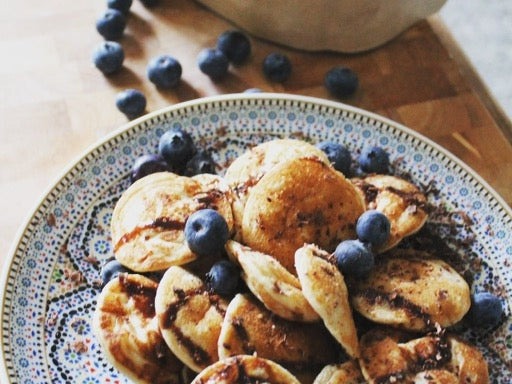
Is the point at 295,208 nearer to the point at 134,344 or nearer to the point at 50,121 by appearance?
the point at 134,344

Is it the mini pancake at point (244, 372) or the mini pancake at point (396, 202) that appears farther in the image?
the mini pancake at point (396, 202)

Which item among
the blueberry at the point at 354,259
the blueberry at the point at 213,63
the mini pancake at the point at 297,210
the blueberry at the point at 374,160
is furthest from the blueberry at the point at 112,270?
the blueberry at the point at 213,63

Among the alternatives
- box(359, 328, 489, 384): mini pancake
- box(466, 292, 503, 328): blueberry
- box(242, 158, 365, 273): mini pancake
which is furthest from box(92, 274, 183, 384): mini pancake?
box(466, 292, 503, 328): blueberry

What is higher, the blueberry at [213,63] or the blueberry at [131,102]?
the blueberry at [213,63]

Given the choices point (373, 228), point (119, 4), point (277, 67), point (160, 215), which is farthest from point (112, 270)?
point (119, 4)

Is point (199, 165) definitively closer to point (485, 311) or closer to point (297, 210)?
point (297, 210)

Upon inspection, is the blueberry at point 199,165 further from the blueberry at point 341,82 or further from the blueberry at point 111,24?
the blueberry at point 111,24

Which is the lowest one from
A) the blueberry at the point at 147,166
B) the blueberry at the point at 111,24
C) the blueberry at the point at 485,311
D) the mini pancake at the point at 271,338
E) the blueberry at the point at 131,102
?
the blueberry at the point at 131,102
